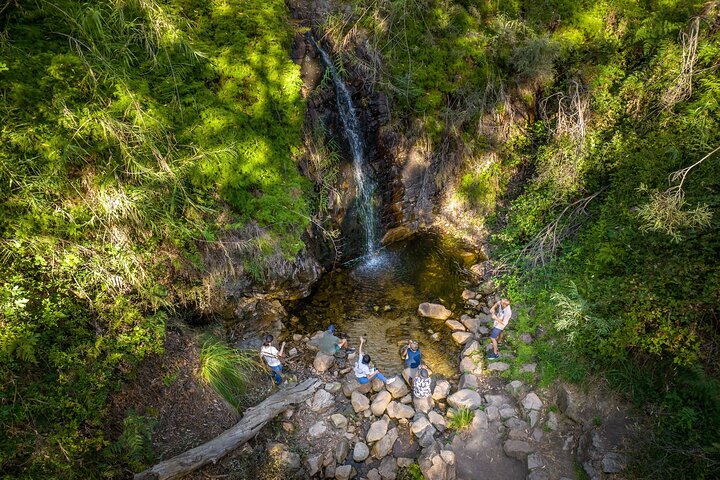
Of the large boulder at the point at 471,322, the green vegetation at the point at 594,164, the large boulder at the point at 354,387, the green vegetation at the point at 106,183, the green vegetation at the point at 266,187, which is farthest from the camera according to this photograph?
the large boulder at the point at 471,322

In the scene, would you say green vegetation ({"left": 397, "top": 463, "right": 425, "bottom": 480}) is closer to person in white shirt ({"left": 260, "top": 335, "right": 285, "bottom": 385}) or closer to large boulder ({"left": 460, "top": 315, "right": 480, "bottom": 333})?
person in white shirt ({"left": 260, "top": 335, "right": 285, "bottom": 385})

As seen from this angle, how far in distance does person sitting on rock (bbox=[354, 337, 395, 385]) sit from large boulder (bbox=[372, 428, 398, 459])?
1.09 m

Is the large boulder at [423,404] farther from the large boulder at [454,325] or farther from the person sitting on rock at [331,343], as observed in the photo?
the large boulder at [454,325]

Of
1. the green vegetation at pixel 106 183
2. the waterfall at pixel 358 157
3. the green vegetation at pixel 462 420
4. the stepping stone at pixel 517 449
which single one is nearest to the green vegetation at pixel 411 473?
the green vegetation at pixel 462 420

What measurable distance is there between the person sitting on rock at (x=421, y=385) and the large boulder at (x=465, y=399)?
1.64ft

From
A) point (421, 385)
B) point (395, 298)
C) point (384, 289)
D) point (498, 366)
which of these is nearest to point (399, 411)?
point (421, 385)

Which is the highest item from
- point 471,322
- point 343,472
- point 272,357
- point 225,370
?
point 225,370

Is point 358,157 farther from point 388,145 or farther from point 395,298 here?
point 395,298

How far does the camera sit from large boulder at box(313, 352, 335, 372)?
297 inches

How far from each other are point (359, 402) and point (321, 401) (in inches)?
30.9

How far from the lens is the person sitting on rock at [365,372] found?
263 inches

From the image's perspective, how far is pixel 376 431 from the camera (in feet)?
20.3

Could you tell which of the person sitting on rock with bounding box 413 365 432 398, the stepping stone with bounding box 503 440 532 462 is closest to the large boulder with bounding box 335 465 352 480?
the person sitting on rock with bounding box 413 365 432 398

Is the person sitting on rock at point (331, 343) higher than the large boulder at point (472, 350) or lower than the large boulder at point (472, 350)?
higher
